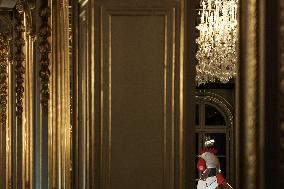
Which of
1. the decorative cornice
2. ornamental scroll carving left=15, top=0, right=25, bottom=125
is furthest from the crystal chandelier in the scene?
the decorative cornice

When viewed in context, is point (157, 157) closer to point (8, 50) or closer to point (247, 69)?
point (247, 69)

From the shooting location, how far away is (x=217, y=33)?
23.3 feet

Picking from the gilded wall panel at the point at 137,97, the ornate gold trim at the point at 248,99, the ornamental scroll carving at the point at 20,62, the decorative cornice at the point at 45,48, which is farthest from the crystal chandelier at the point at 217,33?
the ornate gold trim at the point at 248,99

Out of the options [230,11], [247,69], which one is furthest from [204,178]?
[247,69]

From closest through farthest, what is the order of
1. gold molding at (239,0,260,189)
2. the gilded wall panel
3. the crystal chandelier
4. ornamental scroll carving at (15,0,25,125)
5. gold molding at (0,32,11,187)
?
gold molding at (239,0,260,189) < the gilded wall panel < ornamental scroll carving at (15,0,25,125) < the crystal chandelier < gold molding at (0,32,11,187)

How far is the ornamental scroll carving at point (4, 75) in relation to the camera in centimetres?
714

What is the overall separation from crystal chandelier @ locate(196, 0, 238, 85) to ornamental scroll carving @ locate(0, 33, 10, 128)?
83.2 inches

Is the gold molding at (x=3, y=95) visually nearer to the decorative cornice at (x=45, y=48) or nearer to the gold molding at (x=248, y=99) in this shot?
the decorative cornice at (x=45, y=48)

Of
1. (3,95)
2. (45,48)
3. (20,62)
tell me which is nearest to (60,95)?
(45,48)

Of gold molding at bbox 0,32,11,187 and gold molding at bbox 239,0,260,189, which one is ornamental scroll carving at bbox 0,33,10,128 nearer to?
gold molding at bbox 0,32,11,187

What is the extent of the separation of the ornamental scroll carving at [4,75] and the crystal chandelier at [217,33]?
211 centimetres

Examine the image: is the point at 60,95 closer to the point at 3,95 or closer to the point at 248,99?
the point at 3,95

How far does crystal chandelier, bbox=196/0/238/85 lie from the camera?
6953 mm

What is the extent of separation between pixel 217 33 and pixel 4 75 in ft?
7.84
